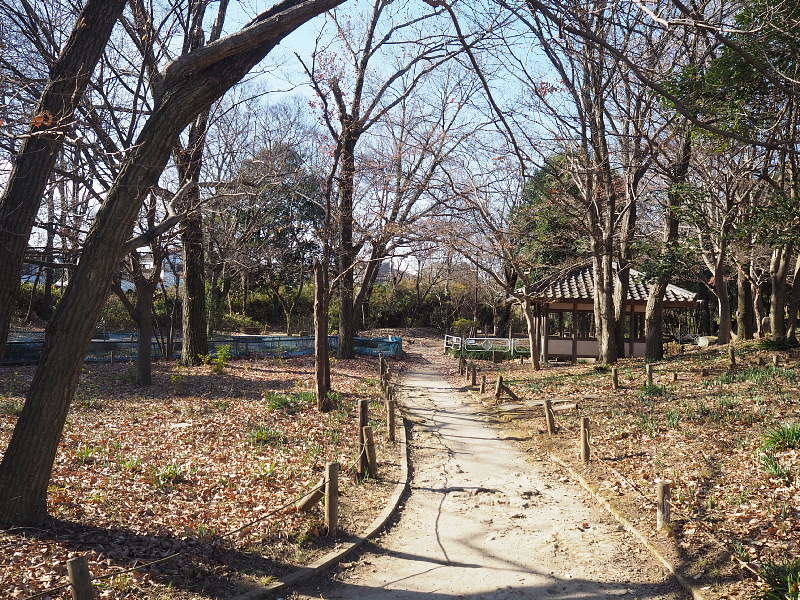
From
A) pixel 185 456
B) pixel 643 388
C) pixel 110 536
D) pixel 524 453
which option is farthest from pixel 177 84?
pixel 643 388

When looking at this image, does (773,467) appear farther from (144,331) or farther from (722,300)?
(722,300)

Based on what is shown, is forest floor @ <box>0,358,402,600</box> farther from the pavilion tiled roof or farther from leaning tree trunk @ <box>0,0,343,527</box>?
the pavilion tiled roof

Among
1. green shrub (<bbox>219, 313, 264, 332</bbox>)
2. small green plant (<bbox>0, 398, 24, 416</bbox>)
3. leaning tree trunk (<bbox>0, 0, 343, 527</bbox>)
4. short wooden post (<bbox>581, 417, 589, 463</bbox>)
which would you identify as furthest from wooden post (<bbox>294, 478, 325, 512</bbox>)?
green shrub (<bbox>219, 313, 264, 332</bbox>)

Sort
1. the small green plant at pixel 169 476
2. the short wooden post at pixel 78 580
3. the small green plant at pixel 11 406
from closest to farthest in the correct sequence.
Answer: the short wooden post at pixel 78 580, the small green plant at pixel 169 476, the small green plant at pixel 11 406

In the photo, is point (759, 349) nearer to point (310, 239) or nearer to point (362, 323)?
point (310, 239)

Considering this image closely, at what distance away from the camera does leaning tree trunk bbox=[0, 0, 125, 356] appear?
20.1 ft

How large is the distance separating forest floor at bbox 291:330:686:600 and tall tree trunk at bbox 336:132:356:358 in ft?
28.7

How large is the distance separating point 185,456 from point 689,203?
50.3 feet

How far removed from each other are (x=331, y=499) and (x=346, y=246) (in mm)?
17612

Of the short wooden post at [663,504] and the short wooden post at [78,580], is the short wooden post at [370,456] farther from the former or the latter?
the short wooden post at [78,580]

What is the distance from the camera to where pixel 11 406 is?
1155 centimetres

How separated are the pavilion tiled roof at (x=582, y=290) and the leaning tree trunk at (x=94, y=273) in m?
19.8

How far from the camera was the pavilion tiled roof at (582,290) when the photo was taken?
25656mm

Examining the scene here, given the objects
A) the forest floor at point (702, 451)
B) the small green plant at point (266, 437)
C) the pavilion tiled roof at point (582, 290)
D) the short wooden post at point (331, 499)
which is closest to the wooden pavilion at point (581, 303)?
the pavilion tiled roof at point (582, 290)
